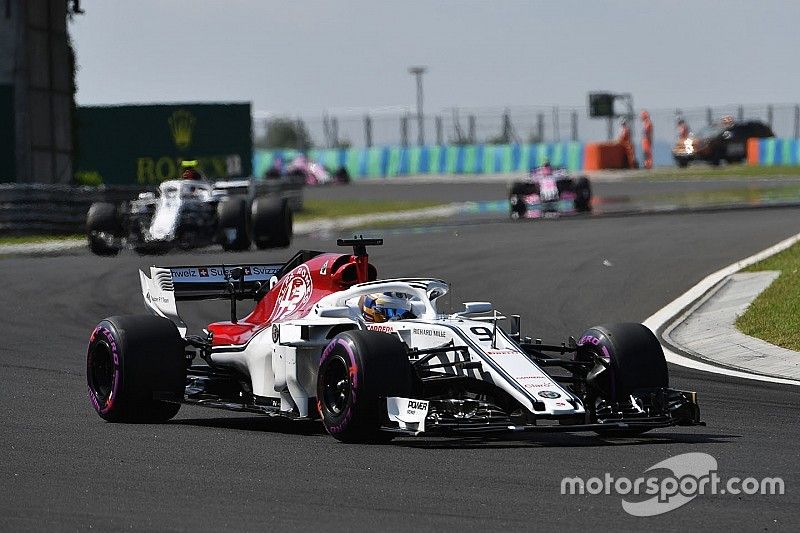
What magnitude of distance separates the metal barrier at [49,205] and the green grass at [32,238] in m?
0.10

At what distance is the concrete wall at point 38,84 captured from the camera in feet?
119

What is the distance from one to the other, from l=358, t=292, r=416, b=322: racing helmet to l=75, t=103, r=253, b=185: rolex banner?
108ft

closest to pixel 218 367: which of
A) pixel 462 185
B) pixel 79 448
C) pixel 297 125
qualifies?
pixel 79 448

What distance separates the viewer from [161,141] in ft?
144

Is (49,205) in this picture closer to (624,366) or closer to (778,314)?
(778,314)

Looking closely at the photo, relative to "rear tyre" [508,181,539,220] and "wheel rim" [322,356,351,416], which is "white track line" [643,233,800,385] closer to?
"wheel rim" [322,356,351,416]

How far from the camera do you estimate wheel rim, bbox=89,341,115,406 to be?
11.9m

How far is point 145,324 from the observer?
11.7 m

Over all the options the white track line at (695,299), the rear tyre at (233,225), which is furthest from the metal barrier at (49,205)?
the white track line at (695,299)

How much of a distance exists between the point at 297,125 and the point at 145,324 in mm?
69845

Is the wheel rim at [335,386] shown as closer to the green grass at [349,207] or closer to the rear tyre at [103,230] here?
the rear tyre at [103,230]

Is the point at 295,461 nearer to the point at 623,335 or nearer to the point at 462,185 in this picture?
the point at 623,335

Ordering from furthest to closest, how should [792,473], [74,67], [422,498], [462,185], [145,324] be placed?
[462,185] → [74,67] → [145,324] → [792,473] → [422,498]

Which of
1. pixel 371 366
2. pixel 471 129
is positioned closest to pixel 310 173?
pixel 471 129
